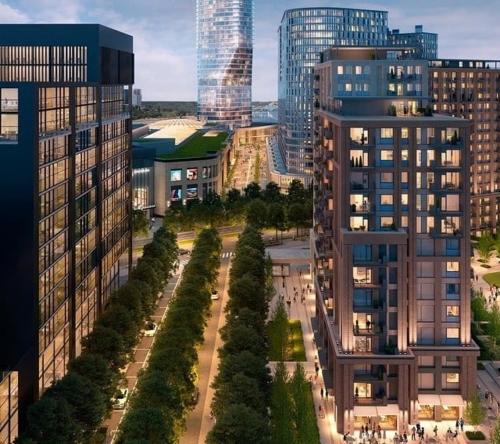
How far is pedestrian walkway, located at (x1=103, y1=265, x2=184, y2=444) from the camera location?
2803 inches

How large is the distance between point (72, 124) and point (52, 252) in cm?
1621

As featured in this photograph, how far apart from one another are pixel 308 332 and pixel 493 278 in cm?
5304

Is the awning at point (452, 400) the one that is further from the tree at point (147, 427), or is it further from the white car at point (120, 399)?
the white car at point (120, 399)

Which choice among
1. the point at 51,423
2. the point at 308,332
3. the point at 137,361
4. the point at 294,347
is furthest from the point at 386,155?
the point at 51,423

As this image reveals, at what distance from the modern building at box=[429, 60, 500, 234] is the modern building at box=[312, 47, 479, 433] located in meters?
96.0

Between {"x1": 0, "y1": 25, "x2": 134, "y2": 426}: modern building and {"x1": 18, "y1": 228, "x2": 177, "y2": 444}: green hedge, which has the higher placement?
{"x1": 0, "y1": 25, "x2": 134, "y2": 426}: modern building

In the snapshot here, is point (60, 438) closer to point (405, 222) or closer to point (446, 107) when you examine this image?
point (405, 222)

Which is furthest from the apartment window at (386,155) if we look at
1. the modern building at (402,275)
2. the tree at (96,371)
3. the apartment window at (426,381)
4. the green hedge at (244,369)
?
the tree at (96,371)

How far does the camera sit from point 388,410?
A: 7269 cm

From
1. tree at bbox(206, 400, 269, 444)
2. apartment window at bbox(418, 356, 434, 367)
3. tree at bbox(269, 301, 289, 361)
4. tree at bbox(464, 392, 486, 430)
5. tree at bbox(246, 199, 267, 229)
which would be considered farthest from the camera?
tree at bbox(246, 199, 267, 229)

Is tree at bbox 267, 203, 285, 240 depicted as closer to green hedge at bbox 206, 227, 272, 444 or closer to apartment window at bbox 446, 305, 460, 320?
green hedge at bbox 206, 227, 272, 444

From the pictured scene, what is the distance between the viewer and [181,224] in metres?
172

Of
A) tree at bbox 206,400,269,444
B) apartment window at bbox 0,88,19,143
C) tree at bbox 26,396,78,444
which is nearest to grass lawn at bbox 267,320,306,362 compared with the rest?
tree at bbox 206,400,269,444

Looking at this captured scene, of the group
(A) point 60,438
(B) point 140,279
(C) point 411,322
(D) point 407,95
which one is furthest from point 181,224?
(A) point 60,438
